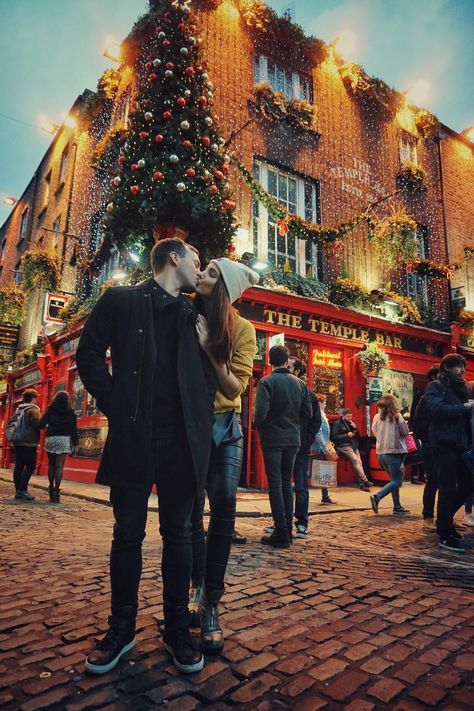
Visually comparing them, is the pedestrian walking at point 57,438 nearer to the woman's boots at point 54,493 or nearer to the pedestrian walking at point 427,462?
the woman's boots at point 54,493

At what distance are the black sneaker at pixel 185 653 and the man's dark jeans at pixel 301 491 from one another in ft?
11.1

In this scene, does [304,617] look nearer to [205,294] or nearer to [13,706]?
[13,706]

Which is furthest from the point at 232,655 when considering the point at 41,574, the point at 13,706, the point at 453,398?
the point at 453,398

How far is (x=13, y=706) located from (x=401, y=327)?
1326 cm

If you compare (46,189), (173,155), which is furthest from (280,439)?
(46,189)

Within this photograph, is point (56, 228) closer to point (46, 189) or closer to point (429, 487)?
point (46, 189)

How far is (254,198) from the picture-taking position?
11.7 m

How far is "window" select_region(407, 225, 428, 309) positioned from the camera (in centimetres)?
1482

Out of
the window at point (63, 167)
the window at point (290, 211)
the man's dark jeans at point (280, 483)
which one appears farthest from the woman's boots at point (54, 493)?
the window at point (63, 167)

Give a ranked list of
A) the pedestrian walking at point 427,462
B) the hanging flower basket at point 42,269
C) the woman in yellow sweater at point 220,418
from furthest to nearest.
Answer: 1. the hanging flower basket at point 42,269
2. the pedestrian walking at point 427,462
3. the woman in yellow sweater at point 220,418

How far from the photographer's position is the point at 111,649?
1.84 metres

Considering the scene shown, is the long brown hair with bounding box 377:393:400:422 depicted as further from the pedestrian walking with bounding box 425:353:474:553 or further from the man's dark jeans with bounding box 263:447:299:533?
the man's dark jeans with bounding box 263:447:299:533

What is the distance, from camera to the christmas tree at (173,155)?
8.17m

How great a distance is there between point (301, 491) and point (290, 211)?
940 cm
